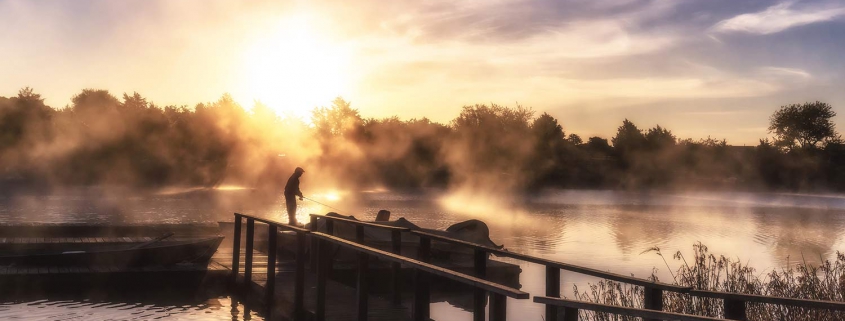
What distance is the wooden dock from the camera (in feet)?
33.3

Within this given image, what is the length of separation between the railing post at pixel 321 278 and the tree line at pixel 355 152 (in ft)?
201

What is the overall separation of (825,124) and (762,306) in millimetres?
124476

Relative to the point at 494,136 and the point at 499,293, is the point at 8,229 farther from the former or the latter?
the point at 494,136

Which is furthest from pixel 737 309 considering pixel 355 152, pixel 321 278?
pixel 355 152

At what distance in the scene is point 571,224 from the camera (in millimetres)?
44688

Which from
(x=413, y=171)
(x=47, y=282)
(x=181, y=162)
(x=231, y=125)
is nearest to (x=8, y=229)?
(x=47, y=282)

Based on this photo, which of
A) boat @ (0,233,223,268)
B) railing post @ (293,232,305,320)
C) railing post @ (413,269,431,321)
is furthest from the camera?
boat @ (0,233,223,268)

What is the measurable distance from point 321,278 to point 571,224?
36.0 metres

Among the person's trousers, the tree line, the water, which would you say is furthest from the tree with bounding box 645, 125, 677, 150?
the person's trousers

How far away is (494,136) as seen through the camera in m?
102

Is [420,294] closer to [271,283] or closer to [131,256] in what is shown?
[271,283]

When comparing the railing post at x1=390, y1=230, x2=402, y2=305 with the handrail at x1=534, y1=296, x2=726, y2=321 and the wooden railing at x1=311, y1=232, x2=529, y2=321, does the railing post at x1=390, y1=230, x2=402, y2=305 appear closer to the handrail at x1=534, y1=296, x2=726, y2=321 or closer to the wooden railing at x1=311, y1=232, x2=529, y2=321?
the wooden railing at x1=311, y1=232, x2=529, y2=321

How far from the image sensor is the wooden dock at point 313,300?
399 inches

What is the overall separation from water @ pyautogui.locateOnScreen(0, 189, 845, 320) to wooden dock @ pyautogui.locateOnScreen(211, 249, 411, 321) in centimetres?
84
